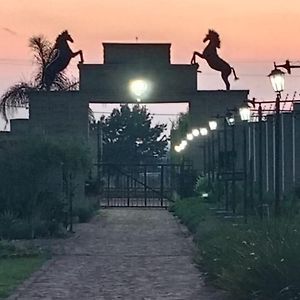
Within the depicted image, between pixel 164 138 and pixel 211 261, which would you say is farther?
pixel 164 138

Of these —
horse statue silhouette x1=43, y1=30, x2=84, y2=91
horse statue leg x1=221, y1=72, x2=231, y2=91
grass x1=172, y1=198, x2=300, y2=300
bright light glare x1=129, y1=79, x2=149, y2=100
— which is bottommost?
grass x1=172, y1=198, x2=300, y2=300

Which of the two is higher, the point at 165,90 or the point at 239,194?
the point at 165,90

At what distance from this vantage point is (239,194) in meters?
31.8

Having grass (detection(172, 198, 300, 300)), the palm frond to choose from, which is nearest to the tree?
the palm frond

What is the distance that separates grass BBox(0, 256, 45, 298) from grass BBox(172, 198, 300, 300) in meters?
2.90

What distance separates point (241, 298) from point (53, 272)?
577 cm

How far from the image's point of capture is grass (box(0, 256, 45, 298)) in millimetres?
15944

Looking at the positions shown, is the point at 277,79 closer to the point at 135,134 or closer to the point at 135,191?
the point at 135,191

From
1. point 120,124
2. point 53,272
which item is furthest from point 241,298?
point 120,124

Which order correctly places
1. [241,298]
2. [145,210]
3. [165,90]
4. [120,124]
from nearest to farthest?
[241,298], [165,90], [145,210], [120,124]

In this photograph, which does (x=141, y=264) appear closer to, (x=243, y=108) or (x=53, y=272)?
(x=53, y=272)

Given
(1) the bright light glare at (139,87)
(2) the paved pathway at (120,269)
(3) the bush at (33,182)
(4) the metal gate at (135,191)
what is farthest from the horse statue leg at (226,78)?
(3) the bush at (33,182)

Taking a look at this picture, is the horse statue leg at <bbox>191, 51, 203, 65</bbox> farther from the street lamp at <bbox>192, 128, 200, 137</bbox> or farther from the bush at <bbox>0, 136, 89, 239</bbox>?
Answer: the bush at <bbox>0, 136, 89, 239</bbox>

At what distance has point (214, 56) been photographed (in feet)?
125
